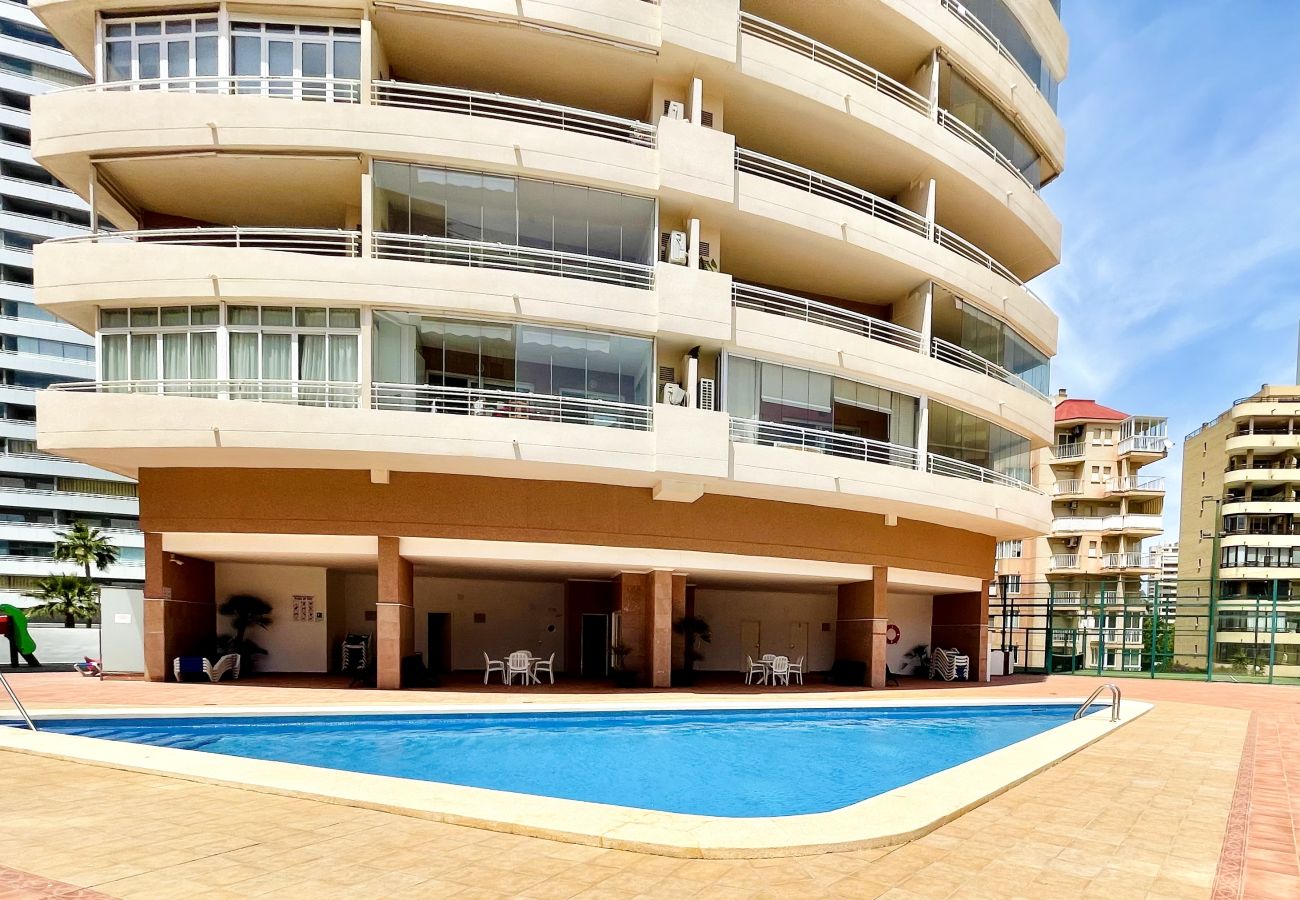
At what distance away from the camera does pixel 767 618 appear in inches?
960

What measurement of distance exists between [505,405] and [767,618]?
42.7 feet

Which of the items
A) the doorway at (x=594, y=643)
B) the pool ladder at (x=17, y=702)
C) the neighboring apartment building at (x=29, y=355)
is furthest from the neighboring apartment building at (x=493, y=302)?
the neighboring apartment building at (x=29, y=355)

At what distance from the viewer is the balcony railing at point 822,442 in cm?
1728

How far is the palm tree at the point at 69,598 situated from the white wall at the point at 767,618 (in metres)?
43.7

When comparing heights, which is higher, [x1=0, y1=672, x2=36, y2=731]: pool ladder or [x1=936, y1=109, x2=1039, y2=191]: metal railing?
[x1=936, y1=109, x2=1039, y2=191]: metal railing

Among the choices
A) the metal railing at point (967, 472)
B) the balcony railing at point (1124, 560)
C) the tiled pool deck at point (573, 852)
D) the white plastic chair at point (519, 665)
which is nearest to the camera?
the tiled pool deck at point (573, 852)

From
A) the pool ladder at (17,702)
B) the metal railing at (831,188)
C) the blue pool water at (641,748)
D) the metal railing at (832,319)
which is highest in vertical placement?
the metal railing at (831,188)

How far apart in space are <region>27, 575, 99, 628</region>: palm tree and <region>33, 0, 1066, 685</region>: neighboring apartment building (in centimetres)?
3796

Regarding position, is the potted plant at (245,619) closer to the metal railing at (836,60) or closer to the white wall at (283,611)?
the white wall at (283,611)

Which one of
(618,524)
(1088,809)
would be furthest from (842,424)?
(1088,809)

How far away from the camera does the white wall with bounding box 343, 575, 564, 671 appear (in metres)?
22.0

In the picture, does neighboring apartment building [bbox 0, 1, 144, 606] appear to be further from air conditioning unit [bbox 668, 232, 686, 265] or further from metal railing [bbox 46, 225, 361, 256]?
air conditioning unit [bbox 668, 232, 686, 265]

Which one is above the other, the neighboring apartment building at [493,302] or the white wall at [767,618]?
the neighboring apartment building at [493,302]

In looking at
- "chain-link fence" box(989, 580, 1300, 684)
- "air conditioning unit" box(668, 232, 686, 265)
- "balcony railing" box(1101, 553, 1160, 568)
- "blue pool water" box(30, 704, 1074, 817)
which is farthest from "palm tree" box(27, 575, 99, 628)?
"balcony railing" box(1101, 553, 1160, 568)
